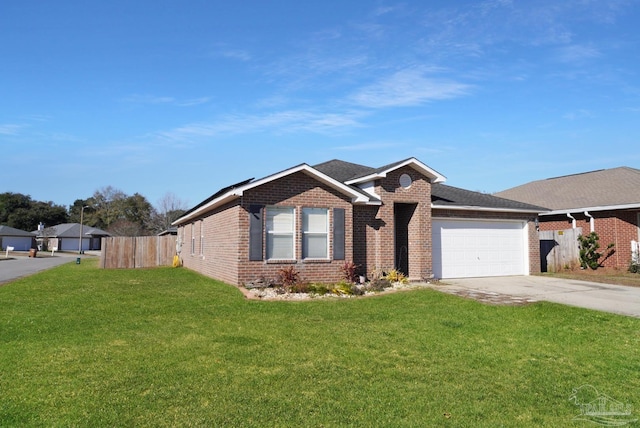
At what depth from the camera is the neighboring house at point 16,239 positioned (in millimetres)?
60188

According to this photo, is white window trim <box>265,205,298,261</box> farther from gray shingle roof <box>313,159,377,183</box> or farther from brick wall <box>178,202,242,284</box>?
gray shingle roof <box>313,159,377,183</box>

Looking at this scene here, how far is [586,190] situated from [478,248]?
933 centimetres

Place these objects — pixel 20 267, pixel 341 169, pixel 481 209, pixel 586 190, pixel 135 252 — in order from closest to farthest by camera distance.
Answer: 1. pixel 481 209
2. pixel 341 169
3. pixel 586 190
4. pixel 135 252
5. pixel 20 267

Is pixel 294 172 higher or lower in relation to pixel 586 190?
lower

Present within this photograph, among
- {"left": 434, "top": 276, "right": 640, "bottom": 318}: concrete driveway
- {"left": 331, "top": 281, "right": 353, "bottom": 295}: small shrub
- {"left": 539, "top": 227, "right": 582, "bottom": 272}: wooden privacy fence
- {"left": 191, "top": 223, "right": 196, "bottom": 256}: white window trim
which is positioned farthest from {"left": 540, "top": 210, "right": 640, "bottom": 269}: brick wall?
{"left": 191, "top": 223, "right": 196, "bottom": 256}: white window trim

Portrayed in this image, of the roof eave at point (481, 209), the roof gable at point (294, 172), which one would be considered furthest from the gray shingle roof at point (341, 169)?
the roof eave at point (481, 209)

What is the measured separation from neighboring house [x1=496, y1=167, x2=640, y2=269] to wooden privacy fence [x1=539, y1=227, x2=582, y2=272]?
88 centimetres

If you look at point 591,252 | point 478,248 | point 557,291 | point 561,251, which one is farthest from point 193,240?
point 591,252

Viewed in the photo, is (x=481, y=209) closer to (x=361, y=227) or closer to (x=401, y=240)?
(x=401, y=240)

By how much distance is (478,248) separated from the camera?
56.8ft

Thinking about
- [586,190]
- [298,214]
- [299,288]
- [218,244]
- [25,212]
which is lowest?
[299,288]

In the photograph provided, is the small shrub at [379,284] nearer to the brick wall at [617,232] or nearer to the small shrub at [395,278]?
the small shrub at [395,278]

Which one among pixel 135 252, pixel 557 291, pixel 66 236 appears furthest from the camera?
pixel 66 236

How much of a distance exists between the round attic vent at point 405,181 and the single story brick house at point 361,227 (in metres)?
0.04
